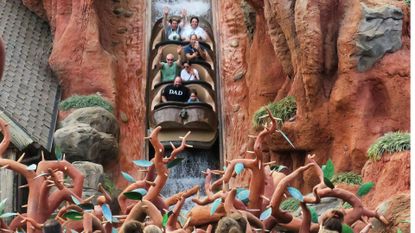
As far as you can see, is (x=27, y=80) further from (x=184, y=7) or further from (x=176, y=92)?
(x=184, y=7)

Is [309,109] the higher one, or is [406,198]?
[309,109]

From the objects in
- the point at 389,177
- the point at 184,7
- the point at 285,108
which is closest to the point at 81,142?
the point at 285,108

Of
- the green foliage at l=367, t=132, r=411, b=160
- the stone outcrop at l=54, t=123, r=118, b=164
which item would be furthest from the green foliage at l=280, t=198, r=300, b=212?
the stone outcrop at l=54, t=123, r=118, b=164

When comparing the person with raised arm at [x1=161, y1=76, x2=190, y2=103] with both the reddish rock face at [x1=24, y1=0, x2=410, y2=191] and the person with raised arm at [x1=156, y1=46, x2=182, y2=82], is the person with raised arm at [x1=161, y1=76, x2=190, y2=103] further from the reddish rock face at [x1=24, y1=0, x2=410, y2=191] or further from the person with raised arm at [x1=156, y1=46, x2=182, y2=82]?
→ the reddish rock face at [x1=24, y1=0, x2=410, y2=191]

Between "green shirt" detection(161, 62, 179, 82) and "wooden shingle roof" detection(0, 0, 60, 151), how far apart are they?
2.07m

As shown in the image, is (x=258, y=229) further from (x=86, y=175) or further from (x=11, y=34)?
(x=11, y=34)

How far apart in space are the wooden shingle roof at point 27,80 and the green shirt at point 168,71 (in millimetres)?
2074

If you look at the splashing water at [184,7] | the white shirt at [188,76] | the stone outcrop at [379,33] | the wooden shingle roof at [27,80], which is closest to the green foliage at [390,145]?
the stone outcrop at [379,33]

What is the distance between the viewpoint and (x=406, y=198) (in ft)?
29.9

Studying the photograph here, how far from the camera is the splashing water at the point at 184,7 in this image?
19.0 m

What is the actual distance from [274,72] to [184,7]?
4933 mm

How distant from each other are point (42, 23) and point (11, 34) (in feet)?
3.81

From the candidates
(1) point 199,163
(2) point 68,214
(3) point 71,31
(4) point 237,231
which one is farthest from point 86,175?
(4) point 237,231

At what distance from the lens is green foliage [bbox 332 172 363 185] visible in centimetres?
Result: 1169
